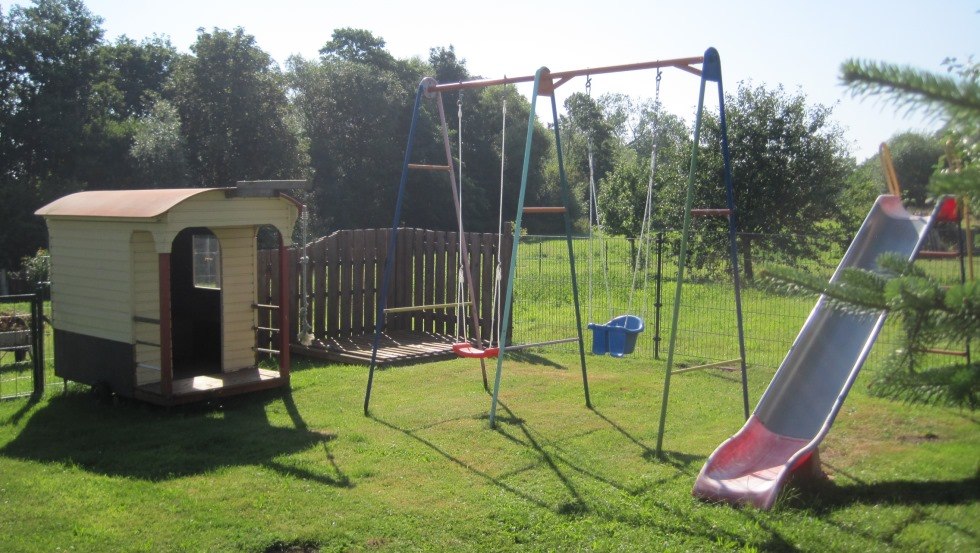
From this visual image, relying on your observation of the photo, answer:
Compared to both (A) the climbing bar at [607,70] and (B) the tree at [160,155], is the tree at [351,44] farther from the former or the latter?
(A) the climbing bar at [607,70]

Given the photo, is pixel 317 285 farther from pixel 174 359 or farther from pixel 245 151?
pixel 245 151

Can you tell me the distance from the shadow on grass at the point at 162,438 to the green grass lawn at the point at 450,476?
27 mm

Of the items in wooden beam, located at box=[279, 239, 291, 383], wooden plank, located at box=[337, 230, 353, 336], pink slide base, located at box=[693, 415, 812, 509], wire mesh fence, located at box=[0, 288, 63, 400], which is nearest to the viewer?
pink slide base, located at box=[693, 415, 812, 509]

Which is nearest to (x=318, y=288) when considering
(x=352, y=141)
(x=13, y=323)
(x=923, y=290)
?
(x=13, y=323)

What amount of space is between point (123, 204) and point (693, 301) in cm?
734

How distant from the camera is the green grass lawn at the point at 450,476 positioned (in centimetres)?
504

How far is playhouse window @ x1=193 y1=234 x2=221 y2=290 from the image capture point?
32.4ft

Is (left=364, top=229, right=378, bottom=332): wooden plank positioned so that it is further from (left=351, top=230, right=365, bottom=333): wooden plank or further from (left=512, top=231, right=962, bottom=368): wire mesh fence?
(left=512, top=231, right=962, bottom=368): wire mesh fence

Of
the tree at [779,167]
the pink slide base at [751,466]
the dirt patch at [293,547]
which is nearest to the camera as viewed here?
the dirt patch at [293,547]

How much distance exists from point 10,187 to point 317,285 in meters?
21.2

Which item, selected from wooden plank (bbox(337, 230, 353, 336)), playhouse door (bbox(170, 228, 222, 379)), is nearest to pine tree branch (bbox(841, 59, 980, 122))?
playhouse door (bbox(170, 228, 222, 379))

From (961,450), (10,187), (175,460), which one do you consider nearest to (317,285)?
(175,460)

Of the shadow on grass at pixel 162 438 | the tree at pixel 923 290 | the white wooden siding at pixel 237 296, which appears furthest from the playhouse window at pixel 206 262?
the tree at pixel 923 290

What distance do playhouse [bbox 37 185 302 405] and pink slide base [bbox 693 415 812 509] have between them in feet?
16.5
